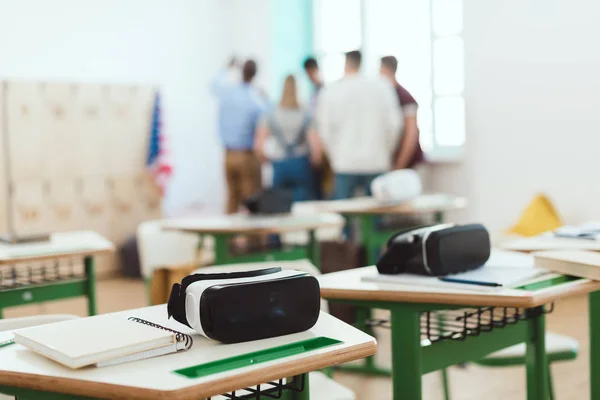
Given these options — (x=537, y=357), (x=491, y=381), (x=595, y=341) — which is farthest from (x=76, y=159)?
(x=537, y=357)

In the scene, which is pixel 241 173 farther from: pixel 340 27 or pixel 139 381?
pixel 139 381

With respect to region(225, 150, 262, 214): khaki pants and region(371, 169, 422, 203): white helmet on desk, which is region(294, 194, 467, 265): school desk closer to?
region(371, 169, 422, 203): white helmet on desk

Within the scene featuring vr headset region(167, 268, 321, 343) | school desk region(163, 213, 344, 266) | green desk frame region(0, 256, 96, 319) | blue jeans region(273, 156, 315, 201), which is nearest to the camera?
vr headset region(167, 268, 321, 343)

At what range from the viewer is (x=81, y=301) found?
6.39 meters

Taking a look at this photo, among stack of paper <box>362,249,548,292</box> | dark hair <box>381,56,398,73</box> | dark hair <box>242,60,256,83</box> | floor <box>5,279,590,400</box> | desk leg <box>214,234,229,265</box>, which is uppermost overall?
dark hair <box>242,60,256,83</box>

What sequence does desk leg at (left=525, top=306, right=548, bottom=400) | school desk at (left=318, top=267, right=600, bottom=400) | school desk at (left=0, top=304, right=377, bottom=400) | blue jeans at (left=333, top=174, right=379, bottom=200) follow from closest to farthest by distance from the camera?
Answer: school desk at (left=0, top=304, right=377, bottom=400)
school desk at (left=318, top=267, right=600, bottom=400)
desk leg at (left=525, top=306, right=548, bottom=400)
blue jeans at (left=333, top=174, right=379, bottom=200)

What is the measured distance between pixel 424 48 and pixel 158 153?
2671mm

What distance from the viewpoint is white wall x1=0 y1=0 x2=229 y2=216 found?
729cm

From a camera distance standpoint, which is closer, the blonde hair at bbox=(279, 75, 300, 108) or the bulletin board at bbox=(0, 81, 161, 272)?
the blonde hair at bbox=(279, 75, 300, 108)

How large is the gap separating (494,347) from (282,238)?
4.81m

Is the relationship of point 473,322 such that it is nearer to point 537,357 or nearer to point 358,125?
point 537,357

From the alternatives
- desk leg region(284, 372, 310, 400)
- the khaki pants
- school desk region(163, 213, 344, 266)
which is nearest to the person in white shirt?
the khaki pants

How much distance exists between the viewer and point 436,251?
2104 millimetres

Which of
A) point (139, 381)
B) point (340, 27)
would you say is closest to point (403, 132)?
point (340, 27)
